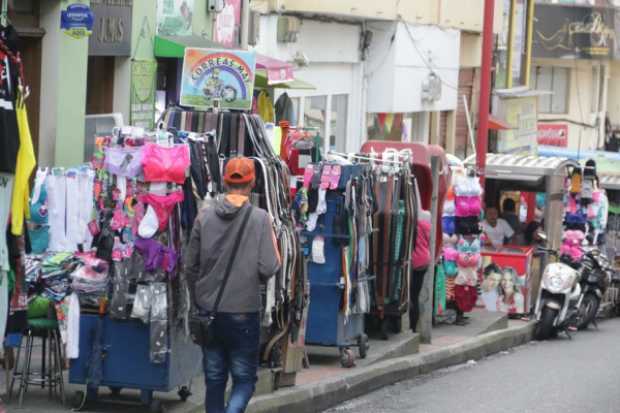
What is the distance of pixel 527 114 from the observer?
3741 cm

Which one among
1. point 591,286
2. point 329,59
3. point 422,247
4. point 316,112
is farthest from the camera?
point 329,59

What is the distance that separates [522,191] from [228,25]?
531 cm

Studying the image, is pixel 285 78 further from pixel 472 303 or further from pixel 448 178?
pixel 472 303

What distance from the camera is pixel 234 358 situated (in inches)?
344

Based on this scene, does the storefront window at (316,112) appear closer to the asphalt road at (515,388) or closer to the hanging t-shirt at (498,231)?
the hanging t-shirt at (498,231)

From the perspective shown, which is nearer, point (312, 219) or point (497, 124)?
point (312, 219)

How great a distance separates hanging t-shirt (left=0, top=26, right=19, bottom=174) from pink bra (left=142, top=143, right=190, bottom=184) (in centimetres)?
117

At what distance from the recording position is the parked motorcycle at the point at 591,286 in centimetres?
2045

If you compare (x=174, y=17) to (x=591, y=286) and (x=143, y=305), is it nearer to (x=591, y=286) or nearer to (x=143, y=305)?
(x=591, y=286)

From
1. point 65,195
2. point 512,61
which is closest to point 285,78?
point 65,195

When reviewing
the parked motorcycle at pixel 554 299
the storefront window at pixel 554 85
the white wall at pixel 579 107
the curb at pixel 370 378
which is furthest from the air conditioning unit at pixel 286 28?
the storefront window at pixel 554 85

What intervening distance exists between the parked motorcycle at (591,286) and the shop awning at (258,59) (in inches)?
199

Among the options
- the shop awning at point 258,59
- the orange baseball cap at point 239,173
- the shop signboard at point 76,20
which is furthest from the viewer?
the shop awning at point 258,59

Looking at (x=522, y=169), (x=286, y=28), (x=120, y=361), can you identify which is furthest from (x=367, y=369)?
(x=286, y=28)
